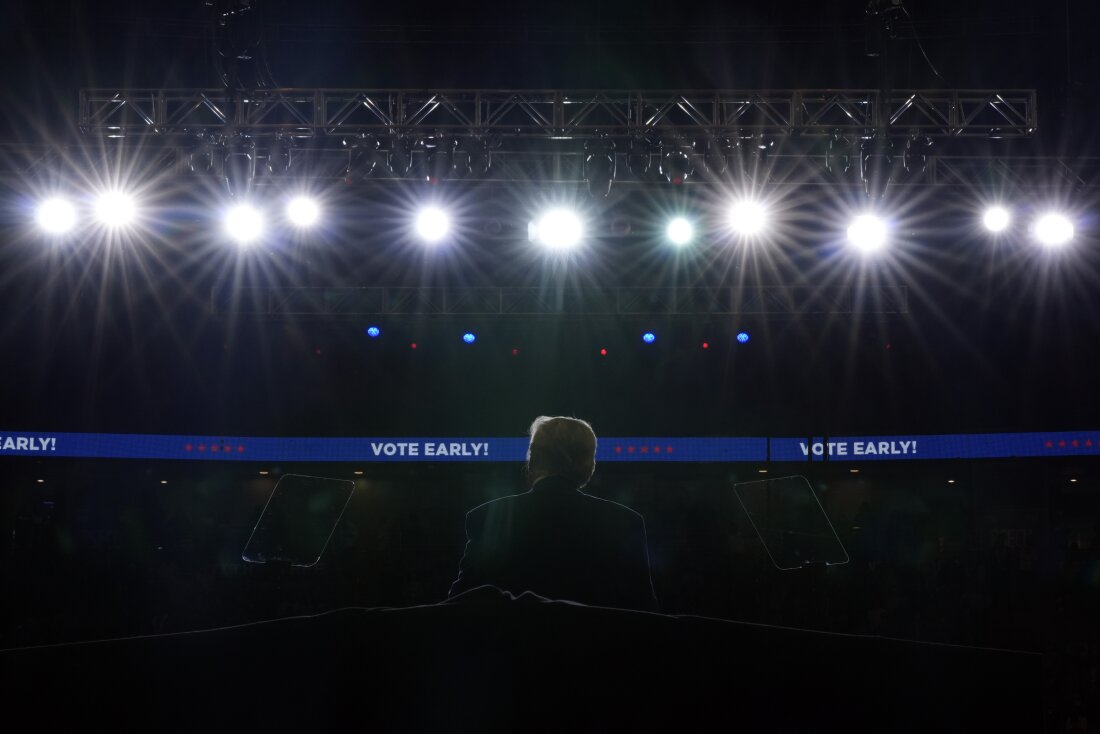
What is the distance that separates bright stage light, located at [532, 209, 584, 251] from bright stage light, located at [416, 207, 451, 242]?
102 cm

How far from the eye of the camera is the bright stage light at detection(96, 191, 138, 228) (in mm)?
8297

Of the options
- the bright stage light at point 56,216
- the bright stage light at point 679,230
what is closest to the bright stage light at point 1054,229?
the bright stage light at point 679,230

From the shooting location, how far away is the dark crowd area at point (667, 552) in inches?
362

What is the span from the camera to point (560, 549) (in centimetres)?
206

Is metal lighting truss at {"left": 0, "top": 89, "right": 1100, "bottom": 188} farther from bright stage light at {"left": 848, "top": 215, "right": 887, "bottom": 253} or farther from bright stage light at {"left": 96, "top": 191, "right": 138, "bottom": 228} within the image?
bright stage light at {"left": 848, "top": 215, "right": 887, "bottom": 253}

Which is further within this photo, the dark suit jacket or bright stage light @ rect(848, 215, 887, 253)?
bright stage light @ rect(848, 215, 887, 253)

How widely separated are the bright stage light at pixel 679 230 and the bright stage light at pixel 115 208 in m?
5.27

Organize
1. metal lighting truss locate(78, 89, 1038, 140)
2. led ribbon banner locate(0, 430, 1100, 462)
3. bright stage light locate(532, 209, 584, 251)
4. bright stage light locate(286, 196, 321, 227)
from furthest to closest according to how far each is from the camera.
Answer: led ribbon banner locate(0, 430, 1100, 462), bright stage light locate(532, 209, 584, 251), bright stage light locate(286, 196, 321, 227), metal lighting truss locate(78, 89, 1038, 140)

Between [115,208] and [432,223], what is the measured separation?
2.99 meters

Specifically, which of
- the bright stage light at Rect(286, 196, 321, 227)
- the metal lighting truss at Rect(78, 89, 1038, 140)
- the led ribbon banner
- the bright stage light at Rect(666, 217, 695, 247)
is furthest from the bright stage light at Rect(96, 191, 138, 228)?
the bright stage light at Rect(666, 217, 695, 247)

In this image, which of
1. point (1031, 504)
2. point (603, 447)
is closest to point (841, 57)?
point (603, 447)

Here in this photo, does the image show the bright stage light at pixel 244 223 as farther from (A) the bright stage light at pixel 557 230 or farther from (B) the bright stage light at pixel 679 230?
(B) the bright stage light at pixel 679 230

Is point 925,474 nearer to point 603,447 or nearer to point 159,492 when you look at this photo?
point 603,447

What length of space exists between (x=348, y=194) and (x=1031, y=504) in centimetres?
1063
